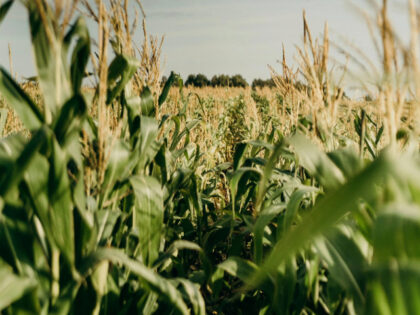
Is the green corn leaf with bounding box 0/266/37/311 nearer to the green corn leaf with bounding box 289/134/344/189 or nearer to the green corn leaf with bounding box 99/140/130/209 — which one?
the green corn leaf with bounding box 99/140/130/209

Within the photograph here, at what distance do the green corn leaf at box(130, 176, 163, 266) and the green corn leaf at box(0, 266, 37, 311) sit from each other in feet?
1.25

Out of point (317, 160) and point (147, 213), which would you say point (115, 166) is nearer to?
point (147, 213)

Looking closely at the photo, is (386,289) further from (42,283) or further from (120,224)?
(120,224)

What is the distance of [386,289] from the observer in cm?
48

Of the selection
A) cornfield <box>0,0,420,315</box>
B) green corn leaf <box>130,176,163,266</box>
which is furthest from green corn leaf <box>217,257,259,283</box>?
green corn leaf <box>130,176,163,266</box>

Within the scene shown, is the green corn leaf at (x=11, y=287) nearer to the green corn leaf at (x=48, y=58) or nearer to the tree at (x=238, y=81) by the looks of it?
the green corn leaf at (x=48, y=58)

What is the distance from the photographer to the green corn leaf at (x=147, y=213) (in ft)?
3.55

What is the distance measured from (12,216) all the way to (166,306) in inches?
26.5

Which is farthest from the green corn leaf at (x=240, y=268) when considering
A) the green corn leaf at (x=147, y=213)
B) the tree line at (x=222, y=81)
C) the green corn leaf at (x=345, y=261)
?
the tree line at (x=222, y=81)

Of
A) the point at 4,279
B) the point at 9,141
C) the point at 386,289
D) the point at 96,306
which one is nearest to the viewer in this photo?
the point at 386,289

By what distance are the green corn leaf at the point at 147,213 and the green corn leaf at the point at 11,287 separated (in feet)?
1.25

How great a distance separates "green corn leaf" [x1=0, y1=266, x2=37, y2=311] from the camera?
727mm

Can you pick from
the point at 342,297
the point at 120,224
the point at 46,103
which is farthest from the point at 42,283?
the point at 342,297

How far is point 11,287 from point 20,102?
469 mm
